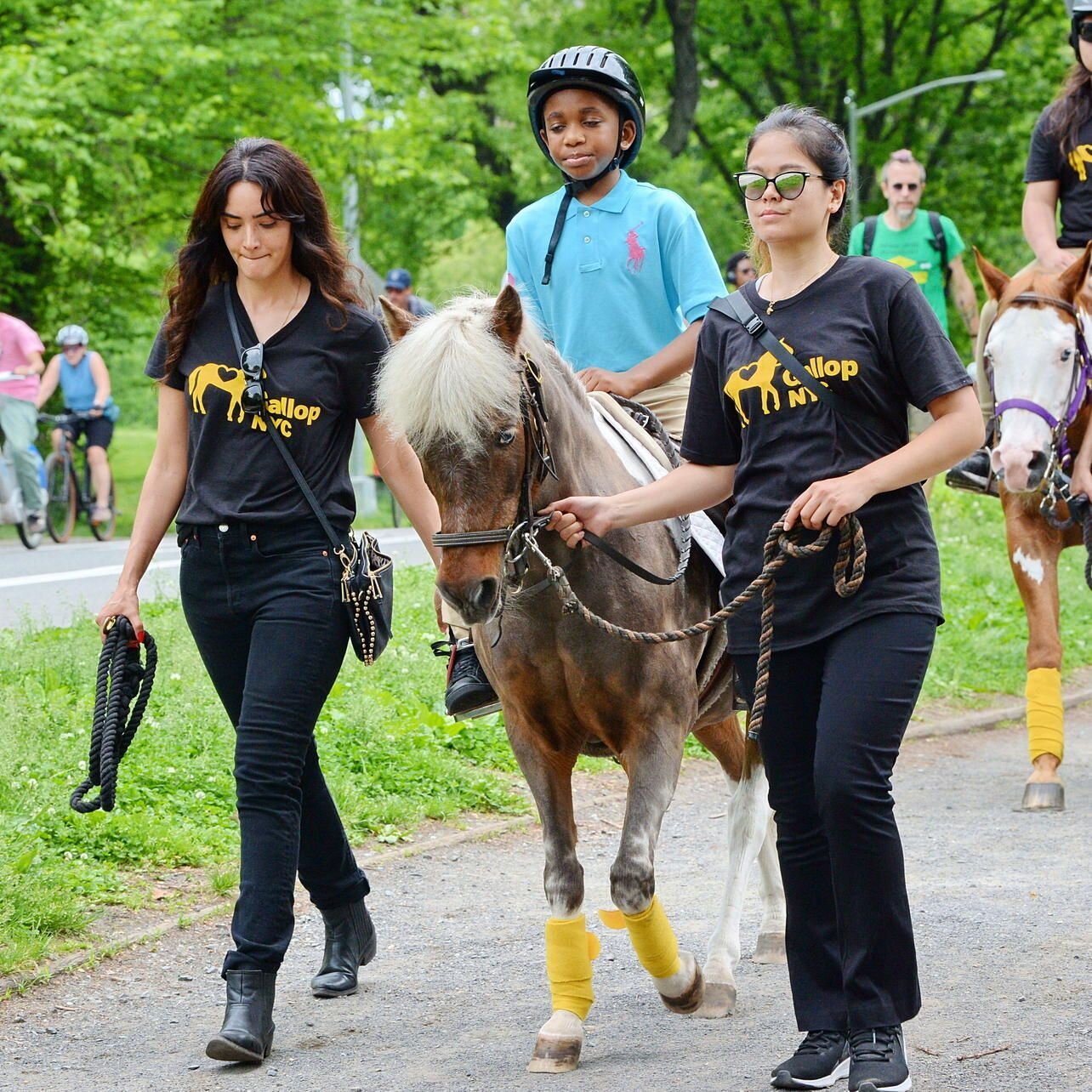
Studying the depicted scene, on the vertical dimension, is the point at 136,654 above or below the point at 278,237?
below

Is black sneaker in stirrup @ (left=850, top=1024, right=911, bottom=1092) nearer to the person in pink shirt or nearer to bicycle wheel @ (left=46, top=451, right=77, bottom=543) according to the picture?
the person in pink shirt

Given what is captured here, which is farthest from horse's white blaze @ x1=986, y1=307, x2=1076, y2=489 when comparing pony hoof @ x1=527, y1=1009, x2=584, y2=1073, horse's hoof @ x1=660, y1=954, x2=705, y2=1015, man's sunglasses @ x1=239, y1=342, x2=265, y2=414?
man's sunglasses @ x1=239, y1=342, x2=265, y2=414

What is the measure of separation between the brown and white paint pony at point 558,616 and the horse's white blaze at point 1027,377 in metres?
2.40

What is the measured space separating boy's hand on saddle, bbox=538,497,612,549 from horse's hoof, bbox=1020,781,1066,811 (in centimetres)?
404

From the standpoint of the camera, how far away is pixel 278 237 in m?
4.81

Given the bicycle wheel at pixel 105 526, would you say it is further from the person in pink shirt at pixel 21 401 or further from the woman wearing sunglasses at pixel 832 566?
the woman wearing sunglasses at pixel 832 566

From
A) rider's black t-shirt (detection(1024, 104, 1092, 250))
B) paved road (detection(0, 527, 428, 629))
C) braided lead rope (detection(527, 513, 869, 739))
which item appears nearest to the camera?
braided lead rope (detection(527, 513, 869, 739))

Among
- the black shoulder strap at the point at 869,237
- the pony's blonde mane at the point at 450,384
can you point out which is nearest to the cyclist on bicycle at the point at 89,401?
the black shoulder strap at the point at 869,237

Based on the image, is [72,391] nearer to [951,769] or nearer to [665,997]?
[951,769]

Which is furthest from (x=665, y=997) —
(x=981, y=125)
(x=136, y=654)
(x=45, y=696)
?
(x=981, y=125)

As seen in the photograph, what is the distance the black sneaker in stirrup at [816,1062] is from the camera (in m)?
4.08

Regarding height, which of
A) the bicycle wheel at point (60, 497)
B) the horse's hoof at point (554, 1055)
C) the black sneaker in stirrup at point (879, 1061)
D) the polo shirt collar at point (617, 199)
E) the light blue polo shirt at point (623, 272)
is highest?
the polo shirt collar at point (617, 199)

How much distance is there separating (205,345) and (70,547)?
12.6 m

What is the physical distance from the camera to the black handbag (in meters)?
4.79
